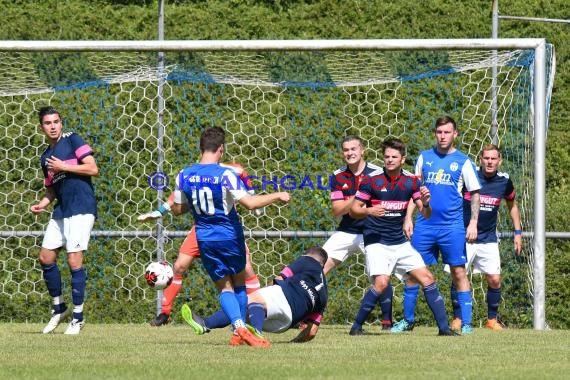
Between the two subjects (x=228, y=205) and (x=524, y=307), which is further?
(x=524, y=307)

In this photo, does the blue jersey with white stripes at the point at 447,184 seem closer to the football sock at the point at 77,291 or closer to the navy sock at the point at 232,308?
the navy sock at the point at 232,308

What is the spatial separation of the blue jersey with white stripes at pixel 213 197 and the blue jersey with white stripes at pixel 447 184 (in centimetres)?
269

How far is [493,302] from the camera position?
454 inches

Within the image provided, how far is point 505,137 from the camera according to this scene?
483 inches

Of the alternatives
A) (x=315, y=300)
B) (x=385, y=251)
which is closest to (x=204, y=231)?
(x=315, y=300)

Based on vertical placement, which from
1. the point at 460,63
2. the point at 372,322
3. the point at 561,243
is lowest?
the point at 372,322

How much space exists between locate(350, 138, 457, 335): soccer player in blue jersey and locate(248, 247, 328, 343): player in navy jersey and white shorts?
39.0 inches

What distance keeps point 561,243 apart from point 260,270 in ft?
10.6

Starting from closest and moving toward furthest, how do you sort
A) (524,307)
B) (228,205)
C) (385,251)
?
(228,205) → (385,251) → (524,307)

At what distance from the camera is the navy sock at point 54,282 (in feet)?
34.2

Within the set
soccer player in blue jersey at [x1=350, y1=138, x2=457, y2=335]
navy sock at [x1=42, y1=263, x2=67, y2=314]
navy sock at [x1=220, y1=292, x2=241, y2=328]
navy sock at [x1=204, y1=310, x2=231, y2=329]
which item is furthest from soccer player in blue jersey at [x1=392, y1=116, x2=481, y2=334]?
navy sock at [x1=42, y1=263, x2=67, y2=314]

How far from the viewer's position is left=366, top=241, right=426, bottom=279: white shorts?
33.0 feet

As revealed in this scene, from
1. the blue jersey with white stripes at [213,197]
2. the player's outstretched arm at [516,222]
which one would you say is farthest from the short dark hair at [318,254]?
the player's outstretched arm at [516,222]

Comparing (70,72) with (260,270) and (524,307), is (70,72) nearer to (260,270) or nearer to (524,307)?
(260,270)
